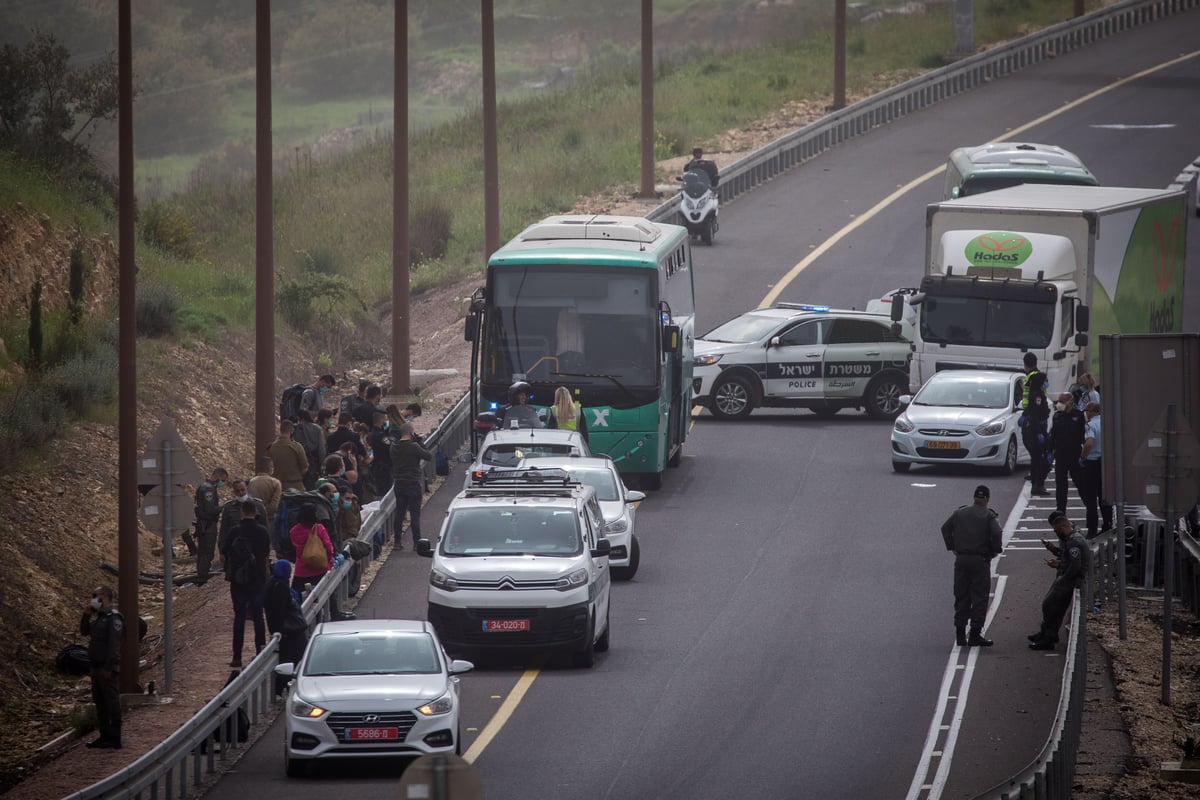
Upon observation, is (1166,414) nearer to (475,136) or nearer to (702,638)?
(702,638)

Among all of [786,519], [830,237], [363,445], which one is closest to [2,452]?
[363,445]

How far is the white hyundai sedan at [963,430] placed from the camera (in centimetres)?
2953

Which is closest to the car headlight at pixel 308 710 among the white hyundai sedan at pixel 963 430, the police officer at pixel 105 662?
the police officer at pixel 105 662

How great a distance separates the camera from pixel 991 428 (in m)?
29.5

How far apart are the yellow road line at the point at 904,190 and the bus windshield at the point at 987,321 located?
30.0ft

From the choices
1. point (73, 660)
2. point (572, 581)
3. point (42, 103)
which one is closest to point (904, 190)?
point (42, 103)

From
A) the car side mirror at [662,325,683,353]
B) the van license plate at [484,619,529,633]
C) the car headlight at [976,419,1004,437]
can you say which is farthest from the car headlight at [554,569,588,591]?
the car headlight at [976,419,1004,437]

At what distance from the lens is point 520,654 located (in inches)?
796

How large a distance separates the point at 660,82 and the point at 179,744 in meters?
57.5

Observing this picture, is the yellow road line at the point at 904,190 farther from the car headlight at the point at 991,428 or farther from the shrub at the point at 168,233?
the shrub at the point at 168,233

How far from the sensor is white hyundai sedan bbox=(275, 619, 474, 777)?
1612cm

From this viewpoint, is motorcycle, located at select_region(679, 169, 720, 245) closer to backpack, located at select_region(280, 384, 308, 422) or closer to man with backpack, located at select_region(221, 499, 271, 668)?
backpack, located at select_region(280, 384, 308, 422)

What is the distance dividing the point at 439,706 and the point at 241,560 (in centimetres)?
463

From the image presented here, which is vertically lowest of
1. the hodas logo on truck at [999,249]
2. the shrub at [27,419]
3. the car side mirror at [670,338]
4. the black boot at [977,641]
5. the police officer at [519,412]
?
the black boot at [977,641]
